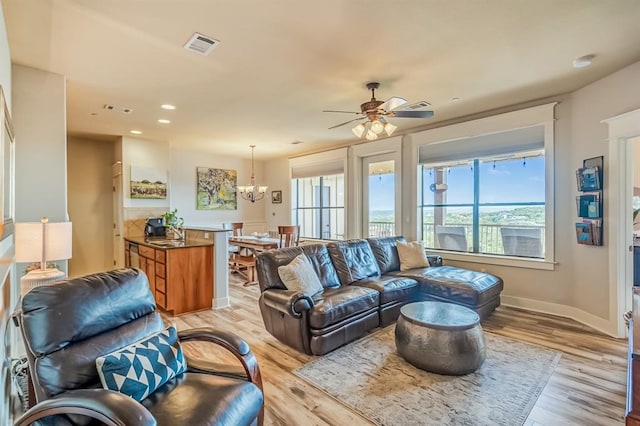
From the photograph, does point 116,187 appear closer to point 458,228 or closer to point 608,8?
point 458,228

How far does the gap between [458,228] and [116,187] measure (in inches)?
254

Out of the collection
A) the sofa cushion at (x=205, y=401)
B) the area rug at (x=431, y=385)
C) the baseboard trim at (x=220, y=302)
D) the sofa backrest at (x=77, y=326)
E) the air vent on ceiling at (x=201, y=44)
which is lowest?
the area rug at (x=431, y=385)

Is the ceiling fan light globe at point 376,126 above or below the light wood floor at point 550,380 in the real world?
above

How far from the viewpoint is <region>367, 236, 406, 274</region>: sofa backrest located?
441cm

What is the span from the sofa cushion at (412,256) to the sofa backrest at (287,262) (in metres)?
1.24

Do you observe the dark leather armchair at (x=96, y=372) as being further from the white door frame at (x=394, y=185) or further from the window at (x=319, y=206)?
the window at (x=319, y=206)

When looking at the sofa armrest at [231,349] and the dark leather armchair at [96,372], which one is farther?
the sofa armrest at [231,349]

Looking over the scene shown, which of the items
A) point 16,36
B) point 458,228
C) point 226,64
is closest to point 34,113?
point 16,36

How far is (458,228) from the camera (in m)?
5.06

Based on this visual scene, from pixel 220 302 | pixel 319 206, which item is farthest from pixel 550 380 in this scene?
pixel 319 206

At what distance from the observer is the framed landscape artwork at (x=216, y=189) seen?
293 inches

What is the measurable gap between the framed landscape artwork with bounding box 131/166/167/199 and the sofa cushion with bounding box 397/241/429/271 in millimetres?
4801

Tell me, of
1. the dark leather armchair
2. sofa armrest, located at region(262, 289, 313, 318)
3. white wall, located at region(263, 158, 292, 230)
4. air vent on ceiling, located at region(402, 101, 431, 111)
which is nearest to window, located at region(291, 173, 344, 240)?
white wall, located at region(263, 158, 292, 230)

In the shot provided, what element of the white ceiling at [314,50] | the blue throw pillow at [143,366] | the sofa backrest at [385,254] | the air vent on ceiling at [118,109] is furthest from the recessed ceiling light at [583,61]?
the air vent on ceiling at [118,109]
